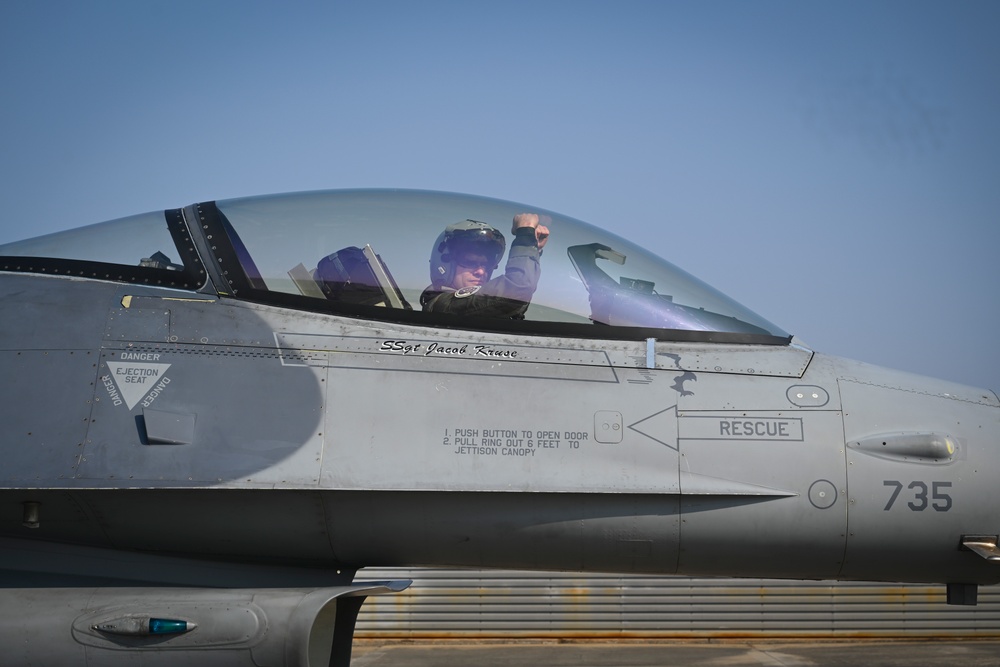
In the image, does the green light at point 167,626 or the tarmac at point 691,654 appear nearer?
the green light at point 167,626

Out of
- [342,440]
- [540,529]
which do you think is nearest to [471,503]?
[540,529]

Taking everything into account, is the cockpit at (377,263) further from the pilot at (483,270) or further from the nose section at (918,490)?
the nose section at (918,490)

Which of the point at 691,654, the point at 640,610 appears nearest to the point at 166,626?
the point at 691,654

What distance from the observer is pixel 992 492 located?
4355 millimetres

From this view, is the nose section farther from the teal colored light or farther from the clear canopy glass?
the teal colored light

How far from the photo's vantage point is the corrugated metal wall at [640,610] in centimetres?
1331

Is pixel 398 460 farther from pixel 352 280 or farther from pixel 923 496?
pixel 923 496

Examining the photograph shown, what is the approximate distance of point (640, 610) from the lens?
13367mm

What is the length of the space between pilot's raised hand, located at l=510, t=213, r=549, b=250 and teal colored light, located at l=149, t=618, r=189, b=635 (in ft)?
8.60

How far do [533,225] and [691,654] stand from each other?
9.18 m

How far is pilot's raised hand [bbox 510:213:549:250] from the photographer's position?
5027 millimetres

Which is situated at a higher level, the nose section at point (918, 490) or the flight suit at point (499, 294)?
the flight suit at point (499, 294)

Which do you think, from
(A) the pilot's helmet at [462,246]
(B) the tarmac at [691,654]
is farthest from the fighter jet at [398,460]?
(B) the tarmac at [691,654]

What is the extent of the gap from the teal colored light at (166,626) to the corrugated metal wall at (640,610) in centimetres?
950
